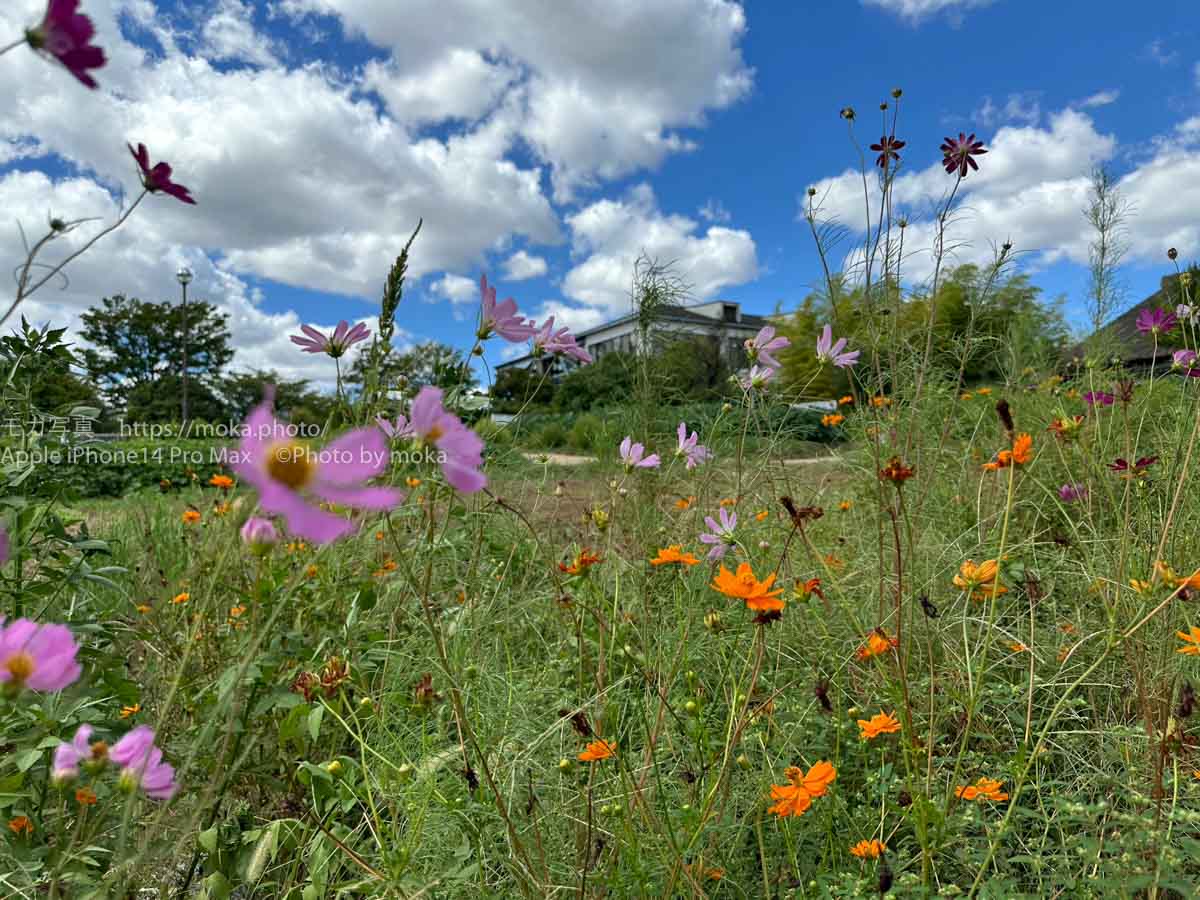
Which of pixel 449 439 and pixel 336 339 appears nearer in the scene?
pixel 449 439

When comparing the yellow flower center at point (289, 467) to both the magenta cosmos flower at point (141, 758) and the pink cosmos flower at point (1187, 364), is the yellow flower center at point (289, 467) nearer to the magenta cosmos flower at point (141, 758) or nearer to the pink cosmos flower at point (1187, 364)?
the magenta cosmos flower at point (141, 758)

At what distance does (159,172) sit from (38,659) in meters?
0.43

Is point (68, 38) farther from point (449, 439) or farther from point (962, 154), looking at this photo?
point (962, 154)

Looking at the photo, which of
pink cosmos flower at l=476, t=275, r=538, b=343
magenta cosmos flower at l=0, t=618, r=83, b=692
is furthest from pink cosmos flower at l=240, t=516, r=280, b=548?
pink cosmos flower at l=476, t=275, r=538, b=343

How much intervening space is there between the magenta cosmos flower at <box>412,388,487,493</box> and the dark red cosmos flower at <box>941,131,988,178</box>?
1.50m

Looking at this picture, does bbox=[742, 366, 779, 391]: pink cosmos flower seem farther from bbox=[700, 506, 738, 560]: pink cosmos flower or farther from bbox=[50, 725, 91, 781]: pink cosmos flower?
bbox=[50, 725, 91, 781]: pink cosmos flower

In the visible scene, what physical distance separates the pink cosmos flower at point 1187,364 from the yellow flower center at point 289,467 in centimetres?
170

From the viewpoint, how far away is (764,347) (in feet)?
4.38

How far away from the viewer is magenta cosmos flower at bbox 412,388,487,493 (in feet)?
1.45

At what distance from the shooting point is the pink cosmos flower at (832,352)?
130cm

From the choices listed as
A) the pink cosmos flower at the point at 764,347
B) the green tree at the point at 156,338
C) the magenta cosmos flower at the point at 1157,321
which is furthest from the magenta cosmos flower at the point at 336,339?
the green tree at the point at 156,338

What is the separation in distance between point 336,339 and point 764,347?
80 cm

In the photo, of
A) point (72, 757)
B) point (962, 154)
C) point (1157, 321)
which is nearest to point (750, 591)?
point (72, 757)

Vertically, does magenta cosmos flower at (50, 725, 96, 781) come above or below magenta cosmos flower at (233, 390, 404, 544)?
below
